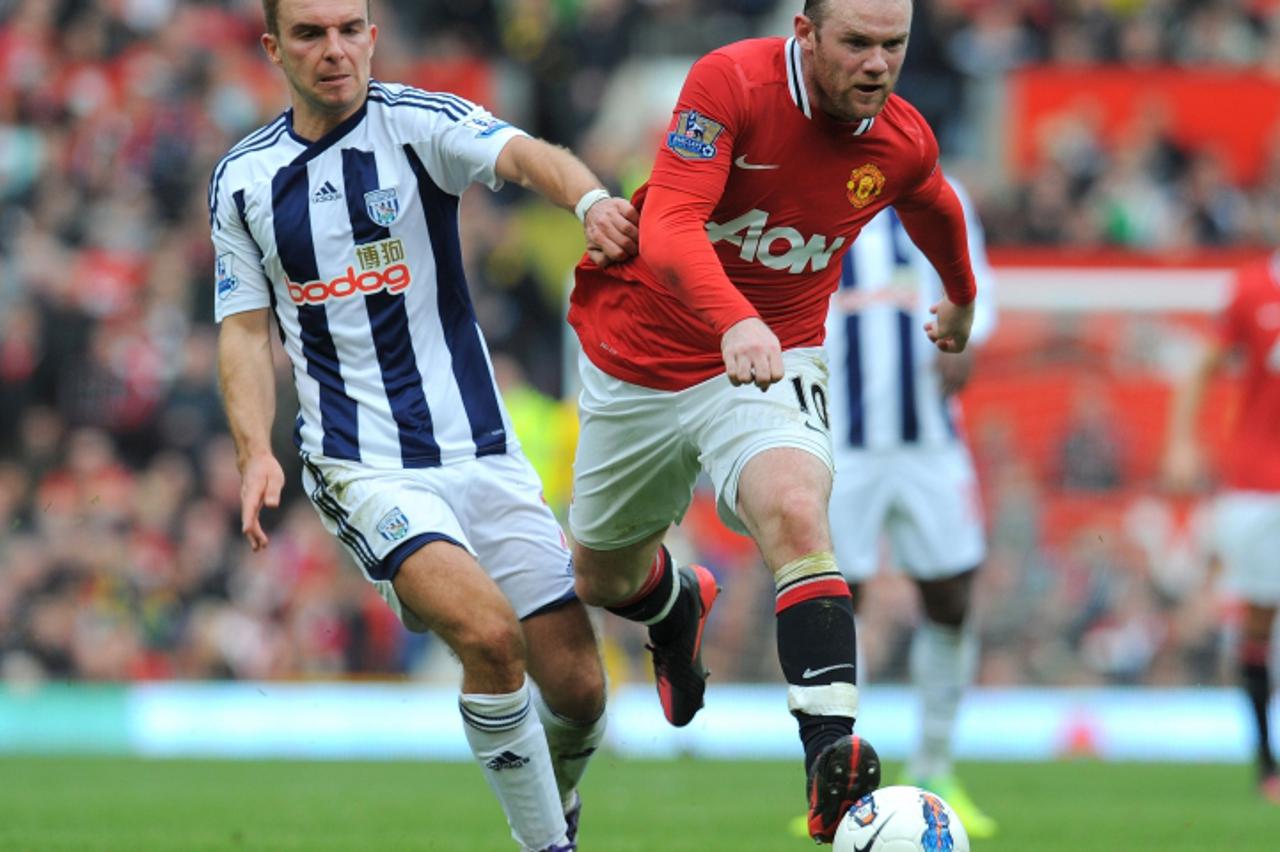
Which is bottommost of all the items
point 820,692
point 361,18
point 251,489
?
point 820,692

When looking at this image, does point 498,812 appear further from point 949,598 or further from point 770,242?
point 770,242

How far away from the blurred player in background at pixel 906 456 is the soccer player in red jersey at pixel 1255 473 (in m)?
1.83

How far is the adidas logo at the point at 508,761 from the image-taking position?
21.3 feet

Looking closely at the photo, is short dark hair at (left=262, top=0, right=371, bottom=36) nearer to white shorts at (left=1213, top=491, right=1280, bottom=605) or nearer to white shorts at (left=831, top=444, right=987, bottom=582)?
white shorts at (left=831, top=444, right=987, bottom=582)

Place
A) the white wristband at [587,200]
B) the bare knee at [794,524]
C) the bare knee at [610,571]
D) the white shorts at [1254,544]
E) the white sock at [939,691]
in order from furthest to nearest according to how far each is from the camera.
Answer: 1. the white shorts at [1254,544]
2. the white sock at [939,691]
3. the bare knee at [610,571]
4. the white wristband at [587,200]
5. the bare knee at [794,524]

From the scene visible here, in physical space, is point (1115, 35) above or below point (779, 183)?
below

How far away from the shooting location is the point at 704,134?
6.27 metres

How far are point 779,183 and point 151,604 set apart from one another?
1073cm

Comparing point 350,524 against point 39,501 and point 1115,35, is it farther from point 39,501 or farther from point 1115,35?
point 1115,35

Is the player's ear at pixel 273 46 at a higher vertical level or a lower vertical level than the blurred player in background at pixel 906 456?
higher

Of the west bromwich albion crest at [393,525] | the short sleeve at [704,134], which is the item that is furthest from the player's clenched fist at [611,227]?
the west bromwich albion crest at [393,525]

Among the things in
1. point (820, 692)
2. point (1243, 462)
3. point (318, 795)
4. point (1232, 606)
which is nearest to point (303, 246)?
point (820, 692)

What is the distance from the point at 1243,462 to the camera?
1137 centimetres

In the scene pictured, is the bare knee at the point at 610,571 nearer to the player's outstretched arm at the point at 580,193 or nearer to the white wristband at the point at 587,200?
the player's outstretched arm at the point at 580,193
